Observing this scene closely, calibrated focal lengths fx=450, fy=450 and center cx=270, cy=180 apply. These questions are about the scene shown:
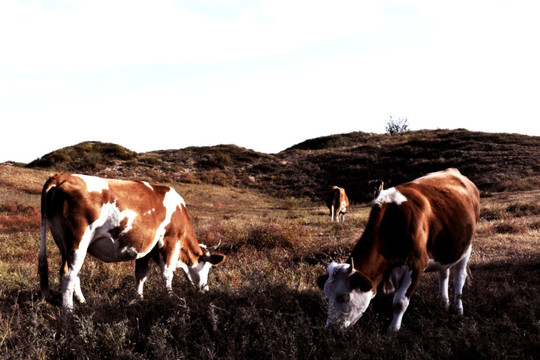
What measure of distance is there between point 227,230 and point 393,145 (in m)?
38.5

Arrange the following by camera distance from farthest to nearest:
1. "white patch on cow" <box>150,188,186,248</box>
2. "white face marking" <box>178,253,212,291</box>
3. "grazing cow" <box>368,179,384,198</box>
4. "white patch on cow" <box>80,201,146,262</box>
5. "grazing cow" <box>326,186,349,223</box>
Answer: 1. "grazing cow" <box>368,179,384,198</box>
2. "grazing cow" <box>326,186,349,223</box>
3. "white face marking" <box>178,253,212,291</box>
4. "white patch on cow" <box>150,188,186,248</box>
5. "white patch on cow" <box>80,201,146,262</box>

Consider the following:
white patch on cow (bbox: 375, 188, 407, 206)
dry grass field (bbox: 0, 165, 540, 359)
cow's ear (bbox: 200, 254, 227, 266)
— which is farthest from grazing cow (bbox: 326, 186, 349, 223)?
white patch on cow (bbox: 375, 188, 407, 206)

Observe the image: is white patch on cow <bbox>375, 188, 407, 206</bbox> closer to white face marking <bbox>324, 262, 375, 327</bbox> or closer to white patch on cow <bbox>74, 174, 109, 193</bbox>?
white face marking <bbox>324, 262, 375, 327</bbox>

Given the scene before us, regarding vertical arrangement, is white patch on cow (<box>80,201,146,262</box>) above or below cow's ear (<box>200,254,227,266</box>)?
above

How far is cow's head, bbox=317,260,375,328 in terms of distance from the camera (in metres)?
4.52

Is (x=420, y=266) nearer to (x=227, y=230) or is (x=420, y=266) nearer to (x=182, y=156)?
(x=227, y=230)

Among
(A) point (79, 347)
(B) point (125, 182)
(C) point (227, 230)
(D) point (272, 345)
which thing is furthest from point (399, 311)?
(C) point (227, 230)

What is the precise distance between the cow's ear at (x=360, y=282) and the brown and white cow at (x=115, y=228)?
2755 millimetres

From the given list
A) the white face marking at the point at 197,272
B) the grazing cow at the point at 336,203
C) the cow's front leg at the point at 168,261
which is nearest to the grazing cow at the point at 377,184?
the grazing cow at the point at 336,203

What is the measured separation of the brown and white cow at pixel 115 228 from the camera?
5.93 meters

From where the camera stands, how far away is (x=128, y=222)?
6383 millimetres

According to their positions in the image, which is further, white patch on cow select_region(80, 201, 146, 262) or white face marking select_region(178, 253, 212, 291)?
white face marking select_region(178, 253, 212, 291)

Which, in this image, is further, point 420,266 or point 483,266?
point 483,266

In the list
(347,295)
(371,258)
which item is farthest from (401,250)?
(347,295)
